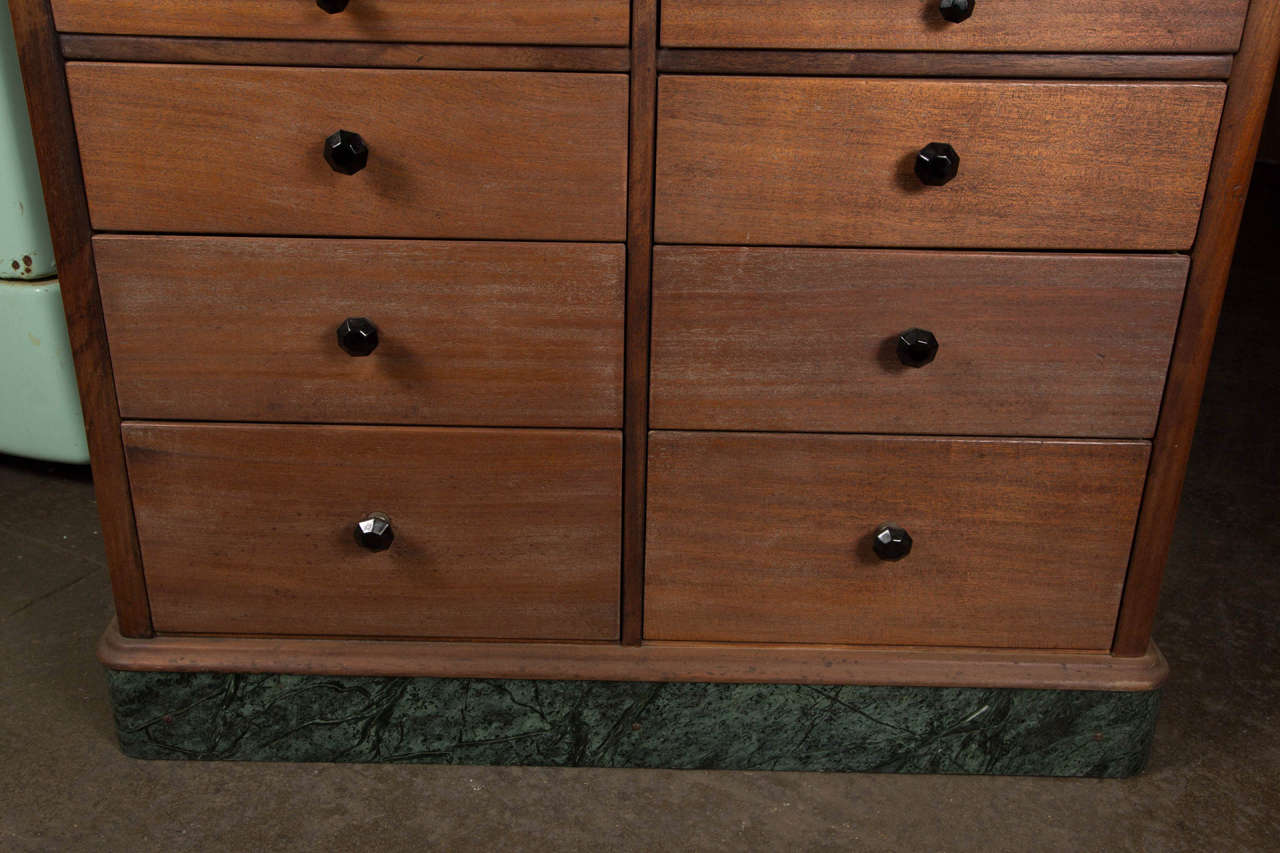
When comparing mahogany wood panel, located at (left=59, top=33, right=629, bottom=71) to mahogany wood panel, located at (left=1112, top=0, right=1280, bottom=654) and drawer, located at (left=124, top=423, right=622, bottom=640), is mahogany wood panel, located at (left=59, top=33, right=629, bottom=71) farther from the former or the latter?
mahogany wood panel, located at (left=1112, top=0, right=1280, bottom=654)

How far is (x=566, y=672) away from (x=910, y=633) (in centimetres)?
39

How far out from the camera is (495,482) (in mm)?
1143

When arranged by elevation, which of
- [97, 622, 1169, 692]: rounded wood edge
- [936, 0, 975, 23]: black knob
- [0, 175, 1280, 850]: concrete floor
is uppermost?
[936, 0, 975, 23]: black knob

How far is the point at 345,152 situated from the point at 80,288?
316 millimetres

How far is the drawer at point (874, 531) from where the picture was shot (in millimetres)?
1125

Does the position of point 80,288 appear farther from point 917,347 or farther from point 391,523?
point 917,347

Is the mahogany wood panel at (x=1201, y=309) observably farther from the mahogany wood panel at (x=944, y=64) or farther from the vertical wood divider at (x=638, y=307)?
the vertical wood divider at (x=638, y=307)

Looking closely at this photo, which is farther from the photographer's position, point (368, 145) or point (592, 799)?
point (592, 799)

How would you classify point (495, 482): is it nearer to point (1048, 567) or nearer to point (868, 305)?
point (868, 305)

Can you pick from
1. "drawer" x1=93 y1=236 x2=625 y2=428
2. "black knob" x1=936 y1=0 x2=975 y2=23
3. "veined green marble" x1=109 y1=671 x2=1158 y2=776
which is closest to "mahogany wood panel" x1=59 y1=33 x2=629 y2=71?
"drawer" x1=93 y1=236 x2=625 y2=428

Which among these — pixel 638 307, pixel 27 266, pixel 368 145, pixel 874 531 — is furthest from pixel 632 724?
pixel 27 266

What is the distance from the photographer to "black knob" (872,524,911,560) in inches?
44.9

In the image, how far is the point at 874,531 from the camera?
45.7 inches

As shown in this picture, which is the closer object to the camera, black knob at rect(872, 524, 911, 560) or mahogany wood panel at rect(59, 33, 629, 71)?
mahogany wood panel at rect(59, 33, 629, 71)
